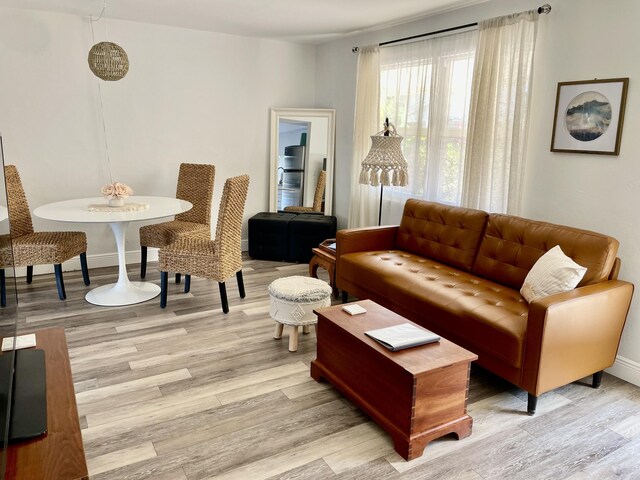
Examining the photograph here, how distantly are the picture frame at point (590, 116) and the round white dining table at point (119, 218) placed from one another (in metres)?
2.78

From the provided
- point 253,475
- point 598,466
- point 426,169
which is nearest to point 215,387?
point 253,475

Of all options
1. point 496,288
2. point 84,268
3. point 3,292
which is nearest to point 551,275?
point 496,288

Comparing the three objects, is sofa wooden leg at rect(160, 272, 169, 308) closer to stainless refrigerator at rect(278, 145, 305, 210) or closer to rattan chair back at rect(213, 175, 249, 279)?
rattan chair back at rect(213, 175, 249, 279)

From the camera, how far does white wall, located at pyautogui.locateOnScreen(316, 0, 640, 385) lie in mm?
2799

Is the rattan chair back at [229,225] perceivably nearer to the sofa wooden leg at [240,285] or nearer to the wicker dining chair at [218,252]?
the wicker dining chair at [218,252]

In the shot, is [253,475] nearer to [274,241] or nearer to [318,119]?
[274,241]

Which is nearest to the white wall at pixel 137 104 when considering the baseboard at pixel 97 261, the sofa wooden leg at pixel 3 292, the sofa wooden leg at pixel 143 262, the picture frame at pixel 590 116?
the baseboard at pixel 97 261

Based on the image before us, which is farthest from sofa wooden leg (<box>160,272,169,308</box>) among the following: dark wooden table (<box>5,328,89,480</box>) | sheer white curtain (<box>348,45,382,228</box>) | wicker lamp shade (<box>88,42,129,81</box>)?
sheer white curtain (<box>348,45,382,228</box>)

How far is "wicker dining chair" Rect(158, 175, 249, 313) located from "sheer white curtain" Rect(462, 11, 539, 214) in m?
1.78

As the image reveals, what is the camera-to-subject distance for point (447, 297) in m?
2.89

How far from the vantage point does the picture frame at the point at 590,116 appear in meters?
2.85

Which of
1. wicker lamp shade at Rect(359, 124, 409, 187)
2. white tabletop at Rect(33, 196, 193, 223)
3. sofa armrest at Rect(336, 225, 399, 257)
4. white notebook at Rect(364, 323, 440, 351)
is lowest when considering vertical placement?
white notebook at Rect(364, 323, 440, 351)

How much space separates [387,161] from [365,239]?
2.23 feet

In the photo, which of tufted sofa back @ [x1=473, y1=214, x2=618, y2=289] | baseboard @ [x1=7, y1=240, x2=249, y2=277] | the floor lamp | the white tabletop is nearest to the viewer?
tufted sofa back @ [x1=473, y1=214, x2=618, y2=289]
